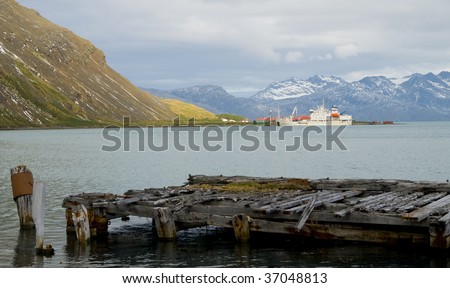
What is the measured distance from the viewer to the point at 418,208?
24.6 m

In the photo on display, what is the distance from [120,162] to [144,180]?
27181mm

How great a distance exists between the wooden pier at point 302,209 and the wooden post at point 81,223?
34 cm

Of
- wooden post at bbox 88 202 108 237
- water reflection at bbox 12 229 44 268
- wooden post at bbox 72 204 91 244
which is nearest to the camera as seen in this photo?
water reflection at bbox 12 229 44 268

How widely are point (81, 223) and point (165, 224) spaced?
3767 millimetres

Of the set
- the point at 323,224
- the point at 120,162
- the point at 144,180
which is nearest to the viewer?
the point at 323,224

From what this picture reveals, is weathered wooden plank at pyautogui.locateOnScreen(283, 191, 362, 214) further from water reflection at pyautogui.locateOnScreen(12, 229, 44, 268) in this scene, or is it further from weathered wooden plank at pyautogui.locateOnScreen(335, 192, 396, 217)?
water reflection at pyautogui.locateOnScreen(12, 229, 44, 268)

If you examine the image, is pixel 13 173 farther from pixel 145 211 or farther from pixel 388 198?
pixel 388 198

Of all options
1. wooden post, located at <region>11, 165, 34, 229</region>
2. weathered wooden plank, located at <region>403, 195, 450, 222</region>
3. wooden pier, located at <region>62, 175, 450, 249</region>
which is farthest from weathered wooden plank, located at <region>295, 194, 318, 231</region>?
wooden post, located at <region>11, 165, 34, 229</region>

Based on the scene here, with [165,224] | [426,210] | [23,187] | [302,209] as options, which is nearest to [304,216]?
[302,209]

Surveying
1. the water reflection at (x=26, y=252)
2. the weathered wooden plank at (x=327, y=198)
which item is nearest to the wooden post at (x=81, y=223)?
the water reflection at (x=26, y=252)

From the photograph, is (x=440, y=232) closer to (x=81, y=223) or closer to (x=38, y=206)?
(x=81, y=223)

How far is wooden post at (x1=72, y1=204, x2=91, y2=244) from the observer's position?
27.4 meters

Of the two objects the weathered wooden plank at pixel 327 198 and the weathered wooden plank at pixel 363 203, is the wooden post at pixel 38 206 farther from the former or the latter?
the weathered wooden plank at pixel 363 203
